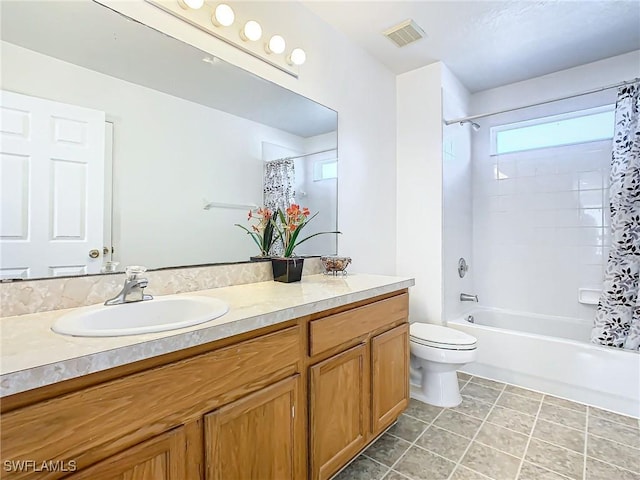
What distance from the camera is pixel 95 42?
122 centimetres

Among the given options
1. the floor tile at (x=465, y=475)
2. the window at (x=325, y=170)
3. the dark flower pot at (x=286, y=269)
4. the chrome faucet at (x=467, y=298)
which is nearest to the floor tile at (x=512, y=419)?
the floor tile at (x=465, y=475)

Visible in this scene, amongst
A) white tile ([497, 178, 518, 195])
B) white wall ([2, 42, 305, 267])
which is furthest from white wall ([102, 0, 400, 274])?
white tile ([497, 178, 518, 195])

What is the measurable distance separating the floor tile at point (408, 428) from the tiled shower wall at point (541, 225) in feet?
5.53

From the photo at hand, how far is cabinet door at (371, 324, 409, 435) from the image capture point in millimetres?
1589

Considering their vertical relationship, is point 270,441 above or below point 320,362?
below

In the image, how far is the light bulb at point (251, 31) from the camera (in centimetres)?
162

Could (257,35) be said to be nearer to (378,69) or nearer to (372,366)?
(378,69)

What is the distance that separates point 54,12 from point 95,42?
13 cm

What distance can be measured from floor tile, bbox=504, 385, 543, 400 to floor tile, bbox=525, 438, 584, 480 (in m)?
0.57

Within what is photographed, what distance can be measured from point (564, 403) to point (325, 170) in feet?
7.03

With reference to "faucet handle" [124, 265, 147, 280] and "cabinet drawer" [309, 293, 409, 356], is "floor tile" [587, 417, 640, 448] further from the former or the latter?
"faucet handle" [124, 265, 147, 280]

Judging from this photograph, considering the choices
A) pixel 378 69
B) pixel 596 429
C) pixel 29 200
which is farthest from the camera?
pixel 378 69

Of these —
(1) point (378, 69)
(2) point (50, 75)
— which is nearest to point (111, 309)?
(2) point (50, 75)

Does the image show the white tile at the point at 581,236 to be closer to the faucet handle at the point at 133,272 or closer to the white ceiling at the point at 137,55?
the white ceiling at the point at 137,55
